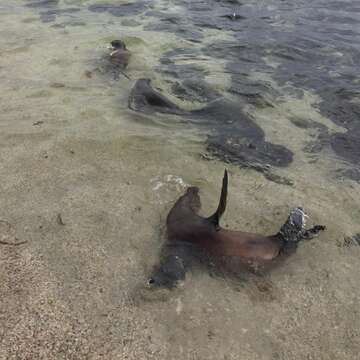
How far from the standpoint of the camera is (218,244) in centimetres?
363

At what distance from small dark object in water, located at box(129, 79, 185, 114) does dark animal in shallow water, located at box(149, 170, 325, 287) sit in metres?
2.53

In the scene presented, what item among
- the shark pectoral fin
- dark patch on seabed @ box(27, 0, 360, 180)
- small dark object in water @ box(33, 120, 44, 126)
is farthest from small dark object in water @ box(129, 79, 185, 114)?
the shark pectoral fin

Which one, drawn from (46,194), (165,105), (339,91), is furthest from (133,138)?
(339,91)

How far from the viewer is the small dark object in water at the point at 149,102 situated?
241 inches

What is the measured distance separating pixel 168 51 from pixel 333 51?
3.26m

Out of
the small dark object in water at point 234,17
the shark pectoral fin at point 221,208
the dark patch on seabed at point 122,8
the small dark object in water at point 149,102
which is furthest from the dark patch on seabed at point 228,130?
the dark patch on seabed at point 122,8

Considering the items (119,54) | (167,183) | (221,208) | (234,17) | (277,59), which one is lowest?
(234,17)

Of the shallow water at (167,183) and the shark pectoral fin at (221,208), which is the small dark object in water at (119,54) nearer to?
the shallow water at (167,183)

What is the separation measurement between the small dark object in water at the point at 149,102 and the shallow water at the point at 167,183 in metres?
0.16

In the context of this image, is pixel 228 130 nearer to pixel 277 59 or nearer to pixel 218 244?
pixel 218 244

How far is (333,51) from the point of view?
8695 mm

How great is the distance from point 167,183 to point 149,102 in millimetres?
1989

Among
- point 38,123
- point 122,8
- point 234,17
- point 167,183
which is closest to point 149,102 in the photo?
point 38,123

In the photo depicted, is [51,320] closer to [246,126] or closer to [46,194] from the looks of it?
[46,194]
